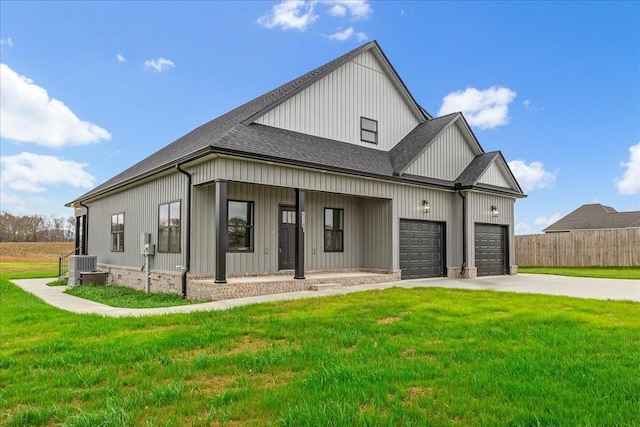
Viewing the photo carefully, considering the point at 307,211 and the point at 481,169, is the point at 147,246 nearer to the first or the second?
the point at 307,211

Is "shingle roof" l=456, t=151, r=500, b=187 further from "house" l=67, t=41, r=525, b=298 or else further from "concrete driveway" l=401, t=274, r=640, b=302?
"concrete driveway" l=401, t=274, r=640, b=302

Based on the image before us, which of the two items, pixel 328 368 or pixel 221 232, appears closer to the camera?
pixel 328 368

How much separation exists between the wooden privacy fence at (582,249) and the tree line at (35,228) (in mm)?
50206

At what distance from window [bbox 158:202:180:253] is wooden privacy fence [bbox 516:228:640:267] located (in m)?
19.9

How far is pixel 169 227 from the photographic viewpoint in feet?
39.4

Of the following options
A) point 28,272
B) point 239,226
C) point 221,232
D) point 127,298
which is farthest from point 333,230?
point 28,272

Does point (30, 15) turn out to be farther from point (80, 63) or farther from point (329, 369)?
point (329, 369)

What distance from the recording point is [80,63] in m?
15.1

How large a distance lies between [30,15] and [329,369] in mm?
15761

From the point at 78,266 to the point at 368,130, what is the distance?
12.0 meters

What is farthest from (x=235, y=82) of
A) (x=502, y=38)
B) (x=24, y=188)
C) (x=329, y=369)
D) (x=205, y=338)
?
(x=24, y=188)

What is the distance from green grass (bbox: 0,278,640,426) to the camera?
127 inches

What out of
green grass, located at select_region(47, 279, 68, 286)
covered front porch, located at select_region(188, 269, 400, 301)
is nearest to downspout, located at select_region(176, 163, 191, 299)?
covered front porch, located at select_region(188, 269, 400, 301)

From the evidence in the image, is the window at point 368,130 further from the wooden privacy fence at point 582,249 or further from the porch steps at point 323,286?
the wooden privacy fence at point 582,249
